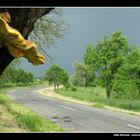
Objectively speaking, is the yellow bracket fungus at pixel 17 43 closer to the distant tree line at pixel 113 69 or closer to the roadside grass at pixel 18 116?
the distant tree line at pixel 113 69

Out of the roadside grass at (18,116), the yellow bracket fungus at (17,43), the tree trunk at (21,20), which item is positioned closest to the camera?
the yellow bracket fungus at (17,43)

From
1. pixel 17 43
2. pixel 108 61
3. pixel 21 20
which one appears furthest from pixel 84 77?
pixel 108 61

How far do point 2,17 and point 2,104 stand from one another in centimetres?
187

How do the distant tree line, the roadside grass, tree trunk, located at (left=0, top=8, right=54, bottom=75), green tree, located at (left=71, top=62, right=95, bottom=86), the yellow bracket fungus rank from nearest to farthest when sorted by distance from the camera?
the yellow bracket fungus
tree trunk, located at (left=0, top=8, right=54, bottom=75)
the distant tree line
green tree, located at (left=71, top=62, right=95, bottom=86)
the roadside grass

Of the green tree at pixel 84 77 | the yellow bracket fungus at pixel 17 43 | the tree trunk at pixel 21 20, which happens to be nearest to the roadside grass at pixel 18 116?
the green tree at pixel 84 77

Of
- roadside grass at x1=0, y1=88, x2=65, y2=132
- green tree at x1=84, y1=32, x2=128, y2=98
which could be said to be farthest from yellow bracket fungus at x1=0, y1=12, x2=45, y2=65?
green tree at x1=84, y1=32, x2=128, y2=98

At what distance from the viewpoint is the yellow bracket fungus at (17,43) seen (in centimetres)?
195

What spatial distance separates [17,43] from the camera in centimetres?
198

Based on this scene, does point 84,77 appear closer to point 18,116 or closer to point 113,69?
point 18,116

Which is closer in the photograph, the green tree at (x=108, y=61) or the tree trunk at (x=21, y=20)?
the tree trunk at (x=21, y=20)

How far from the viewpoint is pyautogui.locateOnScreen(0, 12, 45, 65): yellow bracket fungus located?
1.95m

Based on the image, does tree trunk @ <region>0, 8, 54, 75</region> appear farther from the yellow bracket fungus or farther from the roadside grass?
the roadside grass
